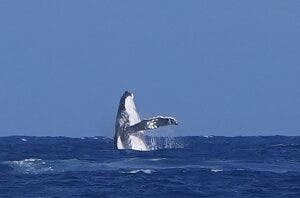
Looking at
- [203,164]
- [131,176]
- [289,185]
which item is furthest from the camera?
[203,164]

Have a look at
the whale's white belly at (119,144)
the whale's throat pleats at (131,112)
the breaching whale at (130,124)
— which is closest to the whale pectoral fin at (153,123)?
the breaching whale at (130,124)

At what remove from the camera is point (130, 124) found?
4294 cm

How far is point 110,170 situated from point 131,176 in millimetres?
2713

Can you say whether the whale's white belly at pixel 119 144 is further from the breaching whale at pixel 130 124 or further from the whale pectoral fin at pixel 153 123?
the whale pectoral fin at pixel 153 123

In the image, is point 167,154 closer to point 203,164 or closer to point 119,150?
point 119,150

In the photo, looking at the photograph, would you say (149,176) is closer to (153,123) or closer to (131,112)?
(153,123)

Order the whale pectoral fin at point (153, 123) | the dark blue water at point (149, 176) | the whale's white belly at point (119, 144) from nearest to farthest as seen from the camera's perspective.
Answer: the dark blue water at point (149, 176), the whale pectoral fin at point (153, 123), the whale's white belly at point (119, 144)

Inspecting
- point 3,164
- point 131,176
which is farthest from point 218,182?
point 3,164

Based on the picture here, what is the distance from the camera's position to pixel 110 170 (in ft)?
109

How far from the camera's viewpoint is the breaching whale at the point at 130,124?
41312mm

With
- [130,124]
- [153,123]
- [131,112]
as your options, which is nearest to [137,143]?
[131,112]

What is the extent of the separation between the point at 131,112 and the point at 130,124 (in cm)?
87

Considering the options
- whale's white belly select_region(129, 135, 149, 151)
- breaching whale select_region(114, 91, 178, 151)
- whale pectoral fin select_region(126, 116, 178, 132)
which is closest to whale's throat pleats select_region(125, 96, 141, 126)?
breaching whale select_region(114, 91, 178, 151)

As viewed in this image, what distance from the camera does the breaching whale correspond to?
41.3 metres
